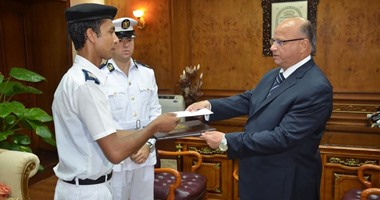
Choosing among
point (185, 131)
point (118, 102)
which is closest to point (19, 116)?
point (118, 102)

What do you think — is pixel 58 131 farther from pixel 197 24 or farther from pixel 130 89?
pixel 197 24

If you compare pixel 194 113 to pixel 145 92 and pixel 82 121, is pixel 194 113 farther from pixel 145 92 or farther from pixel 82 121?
pixel 82 121

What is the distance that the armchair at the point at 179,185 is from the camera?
2.52 meters

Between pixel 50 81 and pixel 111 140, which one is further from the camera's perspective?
pixel 50 81

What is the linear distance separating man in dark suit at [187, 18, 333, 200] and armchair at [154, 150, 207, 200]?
26.2 inches

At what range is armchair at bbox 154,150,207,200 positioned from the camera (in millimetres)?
2521

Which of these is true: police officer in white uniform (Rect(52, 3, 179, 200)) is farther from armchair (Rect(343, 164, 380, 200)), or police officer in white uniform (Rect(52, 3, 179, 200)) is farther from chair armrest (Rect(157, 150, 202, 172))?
armchair (Rect(343, 164, 380, 200))

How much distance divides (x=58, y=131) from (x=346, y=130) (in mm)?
3586

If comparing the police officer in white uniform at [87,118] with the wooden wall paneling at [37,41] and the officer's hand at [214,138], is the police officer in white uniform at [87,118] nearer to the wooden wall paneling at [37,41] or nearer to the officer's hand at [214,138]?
the officer's hand at [214,138]

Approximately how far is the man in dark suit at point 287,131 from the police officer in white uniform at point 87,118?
617mm

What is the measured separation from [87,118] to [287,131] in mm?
958

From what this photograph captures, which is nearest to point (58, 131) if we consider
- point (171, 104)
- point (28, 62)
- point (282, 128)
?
point (282, 128)

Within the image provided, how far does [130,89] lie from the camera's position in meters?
2.27

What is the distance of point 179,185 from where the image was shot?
101 inches
